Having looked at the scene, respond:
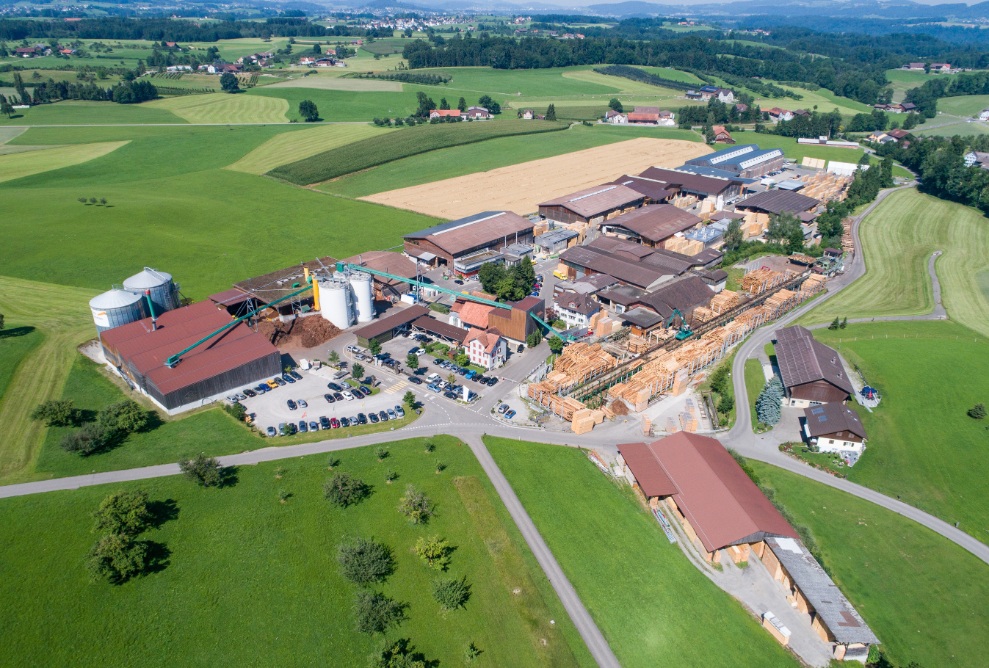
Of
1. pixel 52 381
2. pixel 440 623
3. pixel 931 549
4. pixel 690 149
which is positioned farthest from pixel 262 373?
pixel 690 149

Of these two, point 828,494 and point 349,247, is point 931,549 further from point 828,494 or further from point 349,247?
point 349,247

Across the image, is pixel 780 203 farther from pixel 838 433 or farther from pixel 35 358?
pixel 35 358

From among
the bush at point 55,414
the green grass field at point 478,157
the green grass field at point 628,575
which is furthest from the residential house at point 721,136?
the bush at point 55,414

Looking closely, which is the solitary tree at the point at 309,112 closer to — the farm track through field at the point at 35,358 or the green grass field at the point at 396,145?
the green grass field at the point at 396,145

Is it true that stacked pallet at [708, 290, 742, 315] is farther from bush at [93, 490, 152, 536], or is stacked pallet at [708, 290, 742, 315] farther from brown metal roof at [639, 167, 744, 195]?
bush at [93, 490, 152, 536]

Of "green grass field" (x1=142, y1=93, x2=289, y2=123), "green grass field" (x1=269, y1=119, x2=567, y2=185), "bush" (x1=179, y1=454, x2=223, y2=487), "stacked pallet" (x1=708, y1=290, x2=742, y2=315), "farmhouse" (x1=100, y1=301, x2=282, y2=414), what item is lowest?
"stacked pallet" (x1=708, y1=290, x2=742, y2=315)

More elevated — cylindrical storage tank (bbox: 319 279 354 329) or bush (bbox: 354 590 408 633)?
cylindrical storage tank (bbox: 319 279 354 329)

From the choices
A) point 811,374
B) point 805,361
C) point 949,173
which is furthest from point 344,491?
point 949,173

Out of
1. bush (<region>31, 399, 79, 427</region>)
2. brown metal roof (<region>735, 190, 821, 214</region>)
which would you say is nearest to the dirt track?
brown metal roof (<region>735, 190, 821, 214</region>)
